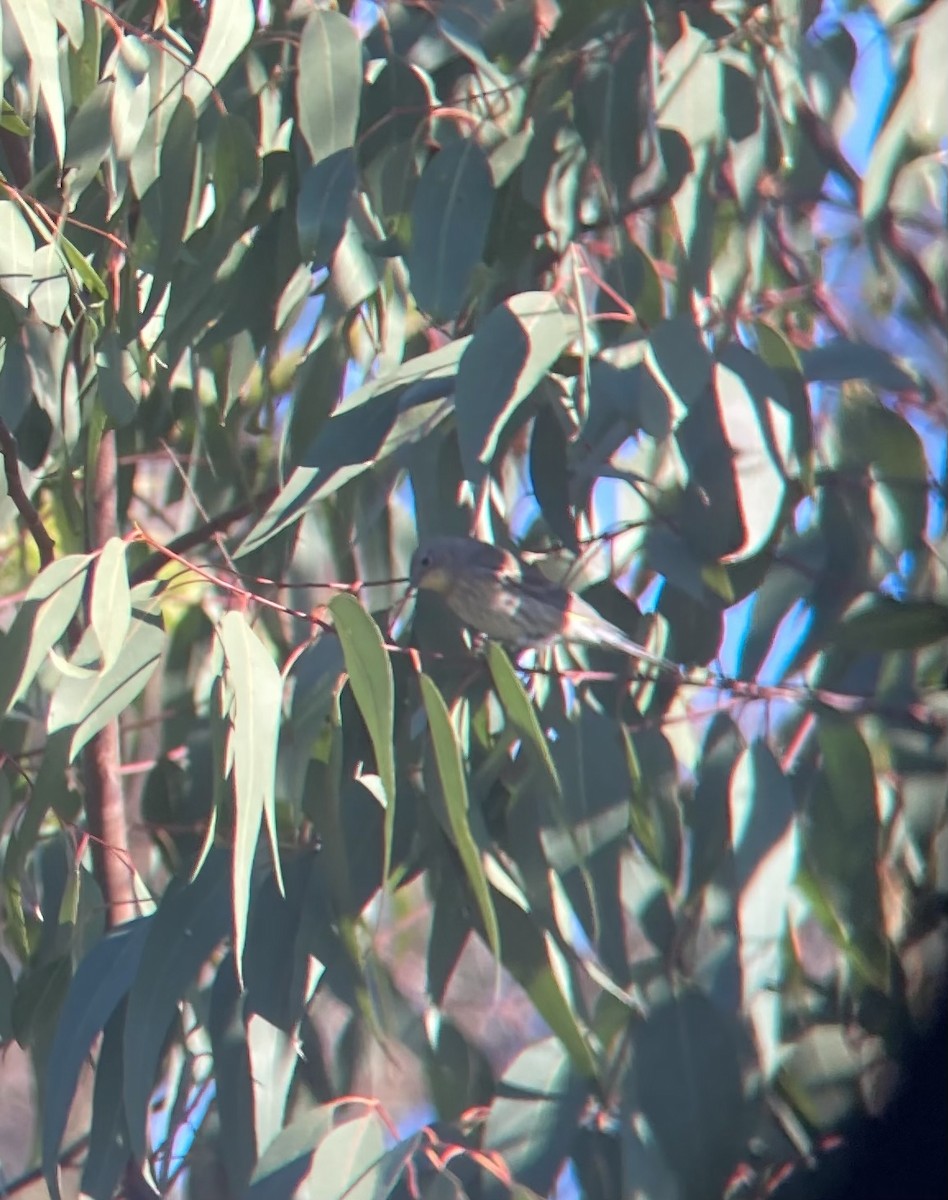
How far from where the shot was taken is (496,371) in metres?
1.28

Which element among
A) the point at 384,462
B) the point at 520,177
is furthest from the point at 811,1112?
Result: the point at 520,177

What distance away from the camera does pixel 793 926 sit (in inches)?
57.0

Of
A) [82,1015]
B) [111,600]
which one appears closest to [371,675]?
[111,600]

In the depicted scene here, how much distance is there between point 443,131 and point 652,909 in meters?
0.82

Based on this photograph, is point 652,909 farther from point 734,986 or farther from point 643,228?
point 643,228

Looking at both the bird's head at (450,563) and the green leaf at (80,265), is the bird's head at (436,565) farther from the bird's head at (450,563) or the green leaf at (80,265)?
the green leaf at (80,265)

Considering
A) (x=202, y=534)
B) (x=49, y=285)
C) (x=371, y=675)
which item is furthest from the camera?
(x=202, y=534)

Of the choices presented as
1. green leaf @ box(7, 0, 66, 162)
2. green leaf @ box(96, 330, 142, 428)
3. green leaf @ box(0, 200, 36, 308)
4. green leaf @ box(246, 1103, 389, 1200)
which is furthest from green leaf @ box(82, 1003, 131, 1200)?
green leaf @ box(7, 0, 66, 162)

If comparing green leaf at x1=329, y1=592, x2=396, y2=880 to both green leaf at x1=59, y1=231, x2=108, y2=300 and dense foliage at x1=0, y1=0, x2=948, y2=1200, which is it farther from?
green leaf at x1=59, y1=231, x2=108, y2=300

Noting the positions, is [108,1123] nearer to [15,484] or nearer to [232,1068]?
[232,1068]

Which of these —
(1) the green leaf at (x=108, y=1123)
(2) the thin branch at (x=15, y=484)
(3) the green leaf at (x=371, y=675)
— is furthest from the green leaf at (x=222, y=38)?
(1) the green leaf at (x=108, y=1123)

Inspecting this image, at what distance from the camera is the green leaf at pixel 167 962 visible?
1314 millimetres

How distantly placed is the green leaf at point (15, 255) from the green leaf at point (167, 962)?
538 millimetres

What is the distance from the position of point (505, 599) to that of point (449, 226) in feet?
1.14
